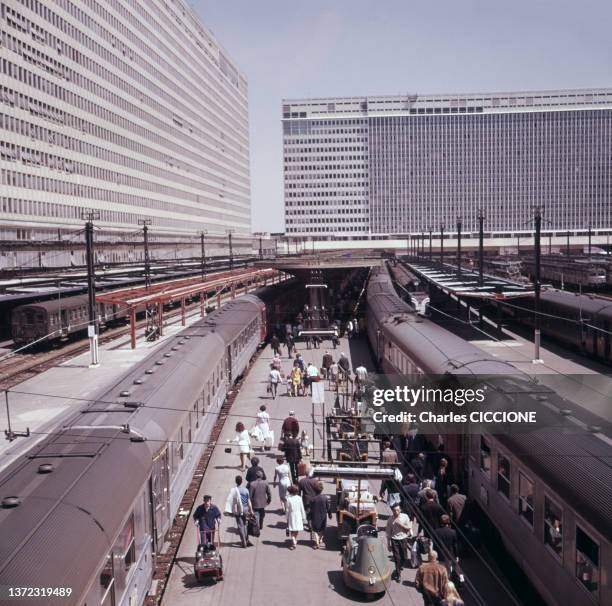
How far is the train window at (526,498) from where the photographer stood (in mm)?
11031

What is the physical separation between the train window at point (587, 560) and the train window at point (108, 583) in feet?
20.1

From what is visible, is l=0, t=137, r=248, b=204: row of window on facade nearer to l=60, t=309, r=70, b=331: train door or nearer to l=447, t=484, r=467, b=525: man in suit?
l=60, t=309, r=70, b=331: train door

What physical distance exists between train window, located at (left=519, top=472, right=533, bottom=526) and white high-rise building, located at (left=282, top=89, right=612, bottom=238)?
185 m

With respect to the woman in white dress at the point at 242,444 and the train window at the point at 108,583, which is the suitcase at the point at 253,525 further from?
the train window at the point at 108,583

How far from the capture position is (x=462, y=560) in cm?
1253

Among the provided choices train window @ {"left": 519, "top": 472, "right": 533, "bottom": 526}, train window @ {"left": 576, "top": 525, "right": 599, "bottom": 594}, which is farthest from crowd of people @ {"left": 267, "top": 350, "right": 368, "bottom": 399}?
train window @ {"left": 576, "top": 525, "right": 599, "bottom": 594}

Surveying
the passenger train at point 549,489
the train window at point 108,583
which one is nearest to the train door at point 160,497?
the train window at point 108,583

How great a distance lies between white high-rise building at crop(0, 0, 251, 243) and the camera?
64.4 metres

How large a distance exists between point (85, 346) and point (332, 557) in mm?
30502

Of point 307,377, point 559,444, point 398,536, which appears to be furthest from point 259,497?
point 307,377

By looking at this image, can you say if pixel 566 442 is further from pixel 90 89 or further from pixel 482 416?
pixel 90 89

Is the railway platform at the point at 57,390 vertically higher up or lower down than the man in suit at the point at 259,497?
lower down

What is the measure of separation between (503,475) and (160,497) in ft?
20.3

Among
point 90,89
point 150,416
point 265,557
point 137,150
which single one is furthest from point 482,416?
point 137,150
